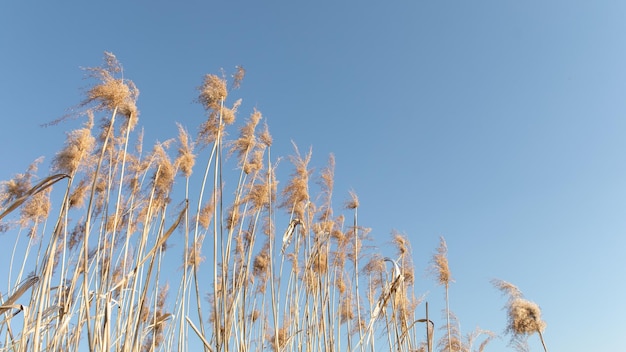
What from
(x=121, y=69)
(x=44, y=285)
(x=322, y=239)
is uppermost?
(x=121, y=69)

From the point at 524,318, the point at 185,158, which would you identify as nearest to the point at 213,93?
the point at 185,158

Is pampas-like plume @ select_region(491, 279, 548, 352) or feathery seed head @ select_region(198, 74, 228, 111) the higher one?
feathery seed head @ select_region(198, 74, 228, 111)

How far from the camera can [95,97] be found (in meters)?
2.76

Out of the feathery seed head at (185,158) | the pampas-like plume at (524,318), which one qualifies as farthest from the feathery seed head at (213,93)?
the pampas-like plume at (524,318)

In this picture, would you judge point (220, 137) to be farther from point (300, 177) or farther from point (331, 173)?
point (331, 173)

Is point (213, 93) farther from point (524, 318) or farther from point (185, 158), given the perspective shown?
point (524, 318)

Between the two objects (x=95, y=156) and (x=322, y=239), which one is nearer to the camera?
(x=95, y=156)

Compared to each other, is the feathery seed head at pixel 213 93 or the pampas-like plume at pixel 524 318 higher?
the feathery seed head at pixel 213 93

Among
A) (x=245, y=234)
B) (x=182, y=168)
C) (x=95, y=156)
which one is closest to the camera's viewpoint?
(x=95, y=156)

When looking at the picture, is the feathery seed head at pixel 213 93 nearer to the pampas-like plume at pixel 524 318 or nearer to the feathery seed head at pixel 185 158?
the feathery seed head at pixel 185 158

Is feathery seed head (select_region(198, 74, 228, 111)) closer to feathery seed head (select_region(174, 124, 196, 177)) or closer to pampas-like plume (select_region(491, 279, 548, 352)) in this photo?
feathery seed head (select_region(174, 124, 196, 177))

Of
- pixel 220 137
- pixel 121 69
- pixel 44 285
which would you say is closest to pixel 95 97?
pixel 121 69

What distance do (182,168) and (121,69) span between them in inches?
41.2

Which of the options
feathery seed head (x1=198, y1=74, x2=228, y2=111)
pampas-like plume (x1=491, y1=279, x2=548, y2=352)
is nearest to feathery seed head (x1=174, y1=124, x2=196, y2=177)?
feathery seed head (x1=198, y1=74, x2=228, y2=111)
